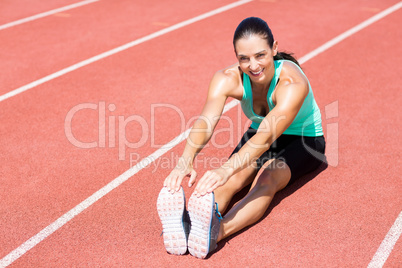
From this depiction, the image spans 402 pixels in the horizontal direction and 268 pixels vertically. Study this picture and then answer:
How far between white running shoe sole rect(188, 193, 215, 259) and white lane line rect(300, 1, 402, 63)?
446cm

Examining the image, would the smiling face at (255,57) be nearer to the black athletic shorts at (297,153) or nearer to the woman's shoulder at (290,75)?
the woman's shoulder at (290,75)

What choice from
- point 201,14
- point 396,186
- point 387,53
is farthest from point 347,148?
point 201,14

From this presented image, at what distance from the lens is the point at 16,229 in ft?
12.3

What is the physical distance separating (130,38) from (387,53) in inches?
157

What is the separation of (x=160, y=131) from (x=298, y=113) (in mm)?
1810

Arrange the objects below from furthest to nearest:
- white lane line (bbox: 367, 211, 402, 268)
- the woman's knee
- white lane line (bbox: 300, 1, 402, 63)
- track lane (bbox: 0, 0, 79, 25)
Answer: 1. track lane (bbox: 0, 0, 79, 25)
2. white lane line (bbox: 300, 1, 402, 63)
3. the woman's knee
4. white lane line (bbox: 367, 211, 402, 268)

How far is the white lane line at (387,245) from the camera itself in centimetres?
336

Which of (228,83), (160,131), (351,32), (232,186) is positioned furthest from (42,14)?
(232,186)

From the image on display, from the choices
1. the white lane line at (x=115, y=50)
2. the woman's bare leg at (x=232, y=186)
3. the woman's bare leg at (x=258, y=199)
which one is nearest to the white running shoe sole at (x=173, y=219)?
the woman's bare leg at (x=258, y=199)

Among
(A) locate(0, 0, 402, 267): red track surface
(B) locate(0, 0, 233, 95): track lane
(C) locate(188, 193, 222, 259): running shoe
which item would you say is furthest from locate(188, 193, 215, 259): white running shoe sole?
(B) locate(0, 0, 233, 95): track lane

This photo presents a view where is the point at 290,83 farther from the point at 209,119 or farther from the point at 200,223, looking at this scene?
the point at 200,223

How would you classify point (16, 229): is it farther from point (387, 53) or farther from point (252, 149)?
point (387, 53)

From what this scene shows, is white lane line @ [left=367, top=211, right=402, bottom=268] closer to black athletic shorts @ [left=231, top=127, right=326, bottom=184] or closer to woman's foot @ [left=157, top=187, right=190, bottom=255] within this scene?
black athletic shorts @ [left=231, top=127, right=326, bottom=184]

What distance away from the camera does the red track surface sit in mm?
3576
